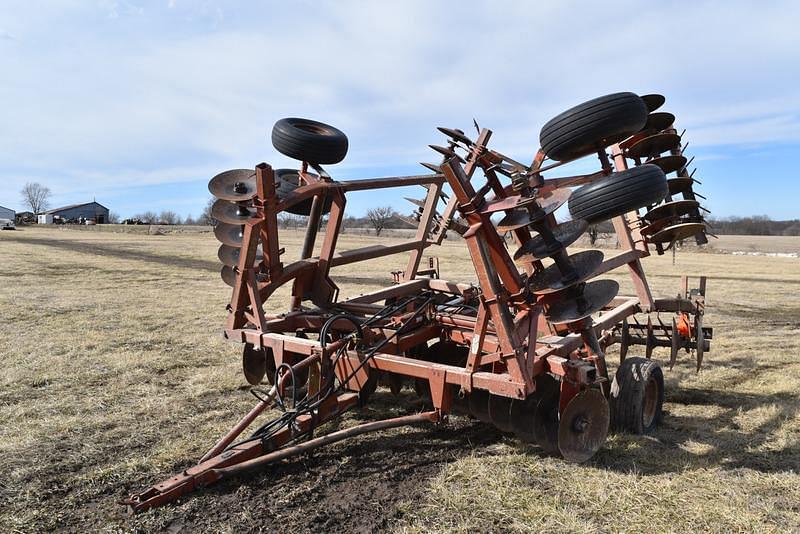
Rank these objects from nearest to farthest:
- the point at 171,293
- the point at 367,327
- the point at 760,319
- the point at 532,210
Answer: the point at 532,210, the point at 367,327, the point at 760,319, the point at 171,293

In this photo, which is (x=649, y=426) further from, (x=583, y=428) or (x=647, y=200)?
(x=647, y=200)

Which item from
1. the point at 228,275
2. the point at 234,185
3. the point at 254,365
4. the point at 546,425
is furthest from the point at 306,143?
the point at 546,425

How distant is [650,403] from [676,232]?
1.56 meters

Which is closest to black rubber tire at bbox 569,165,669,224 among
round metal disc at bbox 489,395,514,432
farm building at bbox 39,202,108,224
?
round metal disc at bbox 489,395,514,432

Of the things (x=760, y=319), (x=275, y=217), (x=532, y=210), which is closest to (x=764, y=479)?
(x=532, y=210)

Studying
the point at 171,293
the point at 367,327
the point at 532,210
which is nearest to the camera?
the point at 532,210

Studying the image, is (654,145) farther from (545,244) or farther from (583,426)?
(583,426)

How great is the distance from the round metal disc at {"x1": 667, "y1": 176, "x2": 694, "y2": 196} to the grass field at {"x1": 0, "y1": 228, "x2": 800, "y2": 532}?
1924 millimetres

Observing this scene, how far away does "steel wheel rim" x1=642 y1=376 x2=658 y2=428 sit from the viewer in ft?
14.8

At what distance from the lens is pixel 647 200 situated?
10.7 feet

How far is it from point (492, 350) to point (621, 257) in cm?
174

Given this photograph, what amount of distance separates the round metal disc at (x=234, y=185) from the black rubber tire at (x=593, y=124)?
2273 millimetres

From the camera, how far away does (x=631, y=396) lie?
4305 millimetres

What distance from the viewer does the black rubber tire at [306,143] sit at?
16.5 feet
